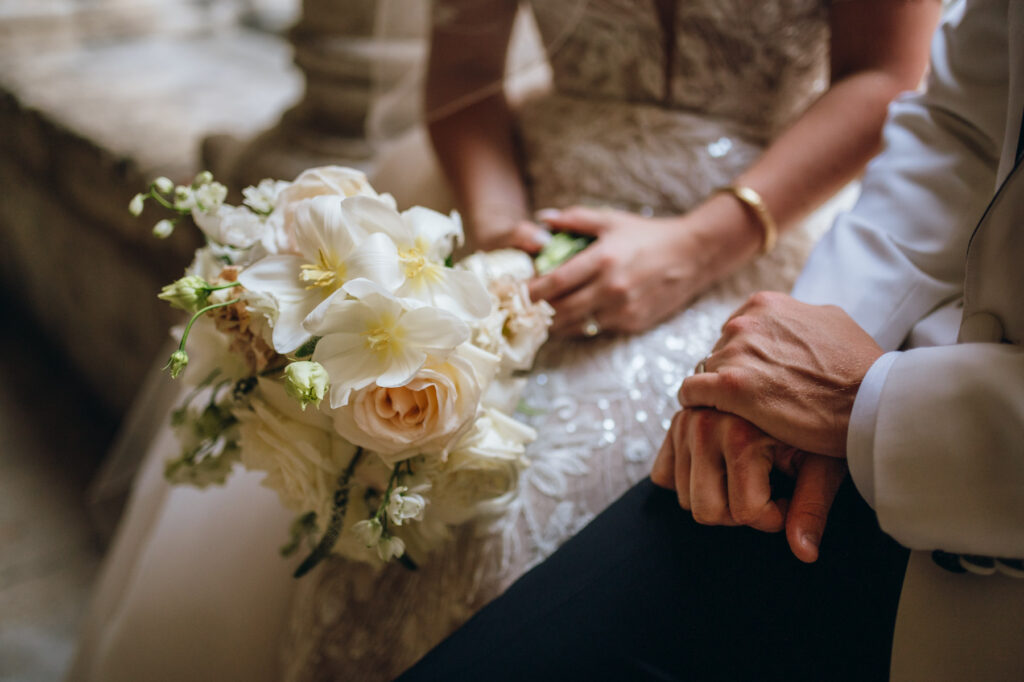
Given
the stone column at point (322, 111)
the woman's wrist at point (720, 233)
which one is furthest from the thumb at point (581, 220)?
the stone column at point (322, 111)

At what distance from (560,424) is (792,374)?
0.89 feet

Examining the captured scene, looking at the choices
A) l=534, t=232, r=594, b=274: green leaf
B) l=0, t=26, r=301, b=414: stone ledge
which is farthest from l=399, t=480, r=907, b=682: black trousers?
l=0, t=26, r=301, b=414: stone ledge

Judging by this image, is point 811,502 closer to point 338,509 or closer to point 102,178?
point 338,509

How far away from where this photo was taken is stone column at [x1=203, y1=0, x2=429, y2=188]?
1.52 m

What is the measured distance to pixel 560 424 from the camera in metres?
0.73

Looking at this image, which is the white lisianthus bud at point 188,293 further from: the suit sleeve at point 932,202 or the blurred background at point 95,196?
the blurred background at point 95,196

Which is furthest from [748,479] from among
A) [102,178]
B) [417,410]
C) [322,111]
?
[102,178]

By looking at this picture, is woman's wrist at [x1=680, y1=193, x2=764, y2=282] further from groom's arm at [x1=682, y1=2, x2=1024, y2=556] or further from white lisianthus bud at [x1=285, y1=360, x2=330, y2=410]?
white lisianthus bud at [x1=285, y1=360, x2=330, y2=410]

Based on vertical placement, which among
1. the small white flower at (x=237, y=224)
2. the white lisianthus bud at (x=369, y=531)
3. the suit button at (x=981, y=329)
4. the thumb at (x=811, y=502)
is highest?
the small white flower at (x=237, y=224)

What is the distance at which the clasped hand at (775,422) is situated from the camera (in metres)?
0.51

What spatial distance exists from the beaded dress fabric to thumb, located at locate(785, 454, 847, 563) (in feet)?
0.63

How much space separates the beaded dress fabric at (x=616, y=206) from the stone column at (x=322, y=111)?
62 cm

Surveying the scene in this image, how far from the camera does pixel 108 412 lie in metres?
2.00

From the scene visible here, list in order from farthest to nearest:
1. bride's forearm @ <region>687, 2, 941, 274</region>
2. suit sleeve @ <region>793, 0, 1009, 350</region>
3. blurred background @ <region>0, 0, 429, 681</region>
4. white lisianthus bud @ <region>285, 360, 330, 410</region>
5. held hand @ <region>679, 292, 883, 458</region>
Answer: blurred background @ <region>0, 0, 429, 681</region>
bride's forearm @ <region>687, 2, 941, 274</region>
suit sleeve @ <region>793, 0, 1009, 350</region>
held hand @ <region>679, 292, 883, 458</region>
white lisianthus bud @ <region>285, 360, 330, 410</region>
